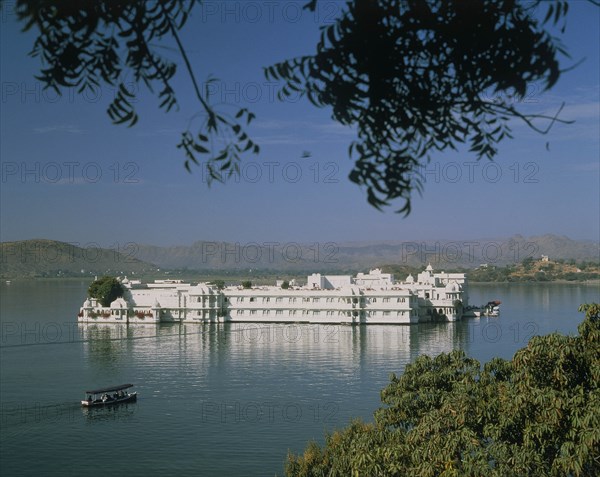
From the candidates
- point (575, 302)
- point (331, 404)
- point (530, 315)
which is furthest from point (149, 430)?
point (575, 302)

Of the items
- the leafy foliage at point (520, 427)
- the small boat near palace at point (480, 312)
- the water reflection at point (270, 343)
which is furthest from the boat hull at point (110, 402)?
the small boat near palace at point (480, 312)

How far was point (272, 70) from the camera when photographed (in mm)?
860

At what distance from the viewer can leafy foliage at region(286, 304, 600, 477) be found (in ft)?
9.80

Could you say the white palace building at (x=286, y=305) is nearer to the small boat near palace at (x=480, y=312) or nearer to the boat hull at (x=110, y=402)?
the small boat near palace at (x=480, y=312)

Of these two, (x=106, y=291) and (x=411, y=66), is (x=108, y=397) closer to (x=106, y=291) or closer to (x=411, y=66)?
(x=411, y=66)

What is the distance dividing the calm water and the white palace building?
0.79 m

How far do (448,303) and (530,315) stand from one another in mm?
2465

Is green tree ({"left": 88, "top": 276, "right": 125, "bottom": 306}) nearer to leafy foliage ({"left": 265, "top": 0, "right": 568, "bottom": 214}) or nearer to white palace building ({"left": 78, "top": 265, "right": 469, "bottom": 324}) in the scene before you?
white palace building ({"left": 78, "top": 265, "right": 469, "bottom": 324})

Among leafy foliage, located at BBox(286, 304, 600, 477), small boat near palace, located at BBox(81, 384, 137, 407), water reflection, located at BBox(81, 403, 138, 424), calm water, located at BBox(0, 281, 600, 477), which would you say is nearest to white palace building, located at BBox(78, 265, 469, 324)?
calm water, located at BBox(0, 281, 600, 477)

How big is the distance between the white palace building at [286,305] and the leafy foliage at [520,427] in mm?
13181

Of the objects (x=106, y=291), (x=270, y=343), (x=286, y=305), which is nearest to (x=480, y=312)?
(x=286, y=305)

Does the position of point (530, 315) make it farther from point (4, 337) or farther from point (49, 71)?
point (49, 71)

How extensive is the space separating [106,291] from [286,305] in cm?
485

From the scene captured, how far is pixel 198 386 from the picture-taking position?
29.3 ft
